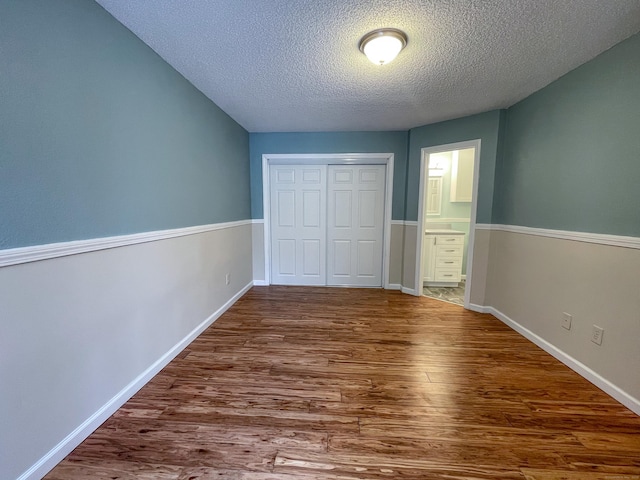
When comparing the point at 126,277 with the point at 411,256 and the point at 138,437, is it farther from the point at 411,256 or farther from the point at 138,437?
the point at 411,256

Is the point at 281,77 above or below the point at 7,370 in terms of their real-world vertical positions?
above

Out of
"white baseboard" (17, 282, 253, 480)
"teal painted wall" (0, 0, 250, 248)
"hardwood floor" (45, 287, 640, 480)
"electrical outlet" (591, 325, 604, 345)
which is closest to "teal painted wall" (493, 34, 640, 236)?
"electrical outlet" (591, 325, 604, 345)

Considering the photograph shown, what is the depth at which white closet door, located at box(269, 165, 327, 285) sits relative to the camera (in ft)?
12.5

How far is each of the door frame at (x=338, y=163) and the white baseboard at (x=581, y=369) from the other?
5.44ft

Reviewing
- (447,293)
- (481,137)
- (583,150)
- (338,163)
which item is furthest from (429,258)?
(583,150)

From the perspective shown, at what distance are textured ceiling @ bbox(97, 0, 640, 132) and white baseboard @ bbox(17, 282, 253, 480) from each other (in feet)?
7.22

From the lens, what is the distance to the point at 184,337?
2.16 m

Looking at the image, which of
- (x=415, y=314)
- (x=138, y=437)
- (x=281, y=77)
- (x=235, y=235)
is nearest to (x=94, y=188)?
(x=138, y=437)

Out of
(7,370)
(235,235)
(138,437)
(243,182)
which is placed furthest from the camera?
(243,182)

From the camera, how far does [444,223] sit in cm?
422

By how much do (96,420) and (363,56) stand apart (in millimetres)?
2770

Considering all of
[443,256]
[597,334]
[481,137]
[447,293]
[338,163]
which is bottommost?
[447,293]

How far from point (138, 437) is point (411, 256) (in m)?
3.28

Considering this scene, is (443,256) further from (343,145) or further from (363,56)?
(363,56)
